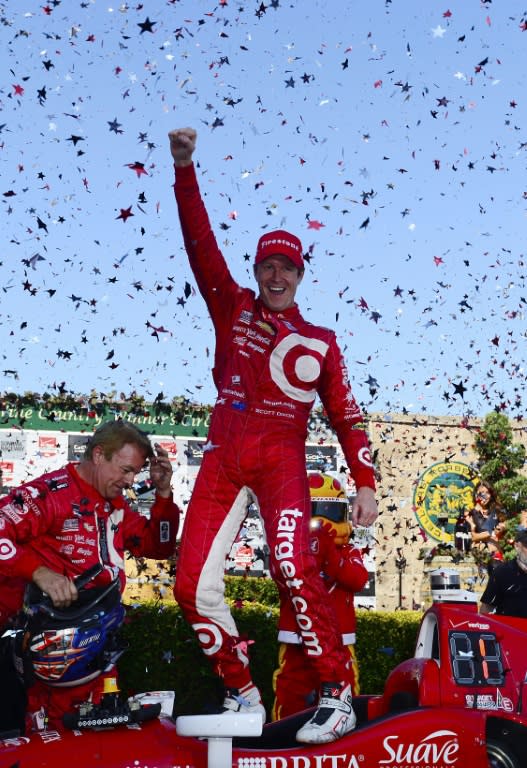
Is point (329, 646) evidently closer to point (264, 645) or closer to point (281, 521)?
point (281, 521)

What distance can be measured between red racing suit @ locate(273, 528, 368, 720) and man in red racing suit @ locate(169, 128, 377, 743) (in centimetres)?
138

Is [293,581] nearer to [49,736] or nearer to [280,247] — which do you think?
[49,736]

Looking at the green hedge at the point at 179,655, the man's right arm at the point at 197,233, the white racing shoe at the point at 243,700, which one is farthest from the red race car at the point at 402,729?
the green hedge at the point at 179,655

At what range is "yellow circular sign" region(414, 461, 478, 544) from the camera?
19.4 metres

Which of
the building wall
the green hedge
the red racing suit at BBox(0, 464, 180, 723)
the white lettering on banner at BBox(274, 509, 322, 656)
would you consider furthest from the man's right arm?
the building wall

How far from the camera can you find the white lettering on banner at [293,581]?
11.5 feet

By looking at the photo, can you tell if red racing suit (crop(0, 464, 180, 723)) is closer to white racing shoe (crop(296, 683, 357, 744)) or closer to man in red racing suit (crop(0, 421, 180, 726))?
man in red racing suit (crop(0, 421, 180, 726))

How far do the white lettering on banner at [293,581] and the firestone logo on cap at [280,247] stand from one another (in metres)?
1.27

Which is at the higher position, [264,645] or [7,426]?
[7,426]

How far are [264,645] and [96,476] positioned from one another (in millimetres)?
3377

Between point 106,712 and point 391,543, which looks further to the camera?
point 391,543

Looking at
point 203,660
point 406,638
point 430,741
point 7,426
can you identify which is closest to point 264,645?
point 203,660

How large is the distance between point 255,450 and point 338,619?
5.60 feet

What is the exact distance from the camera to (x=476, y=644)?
3682 millimetres
